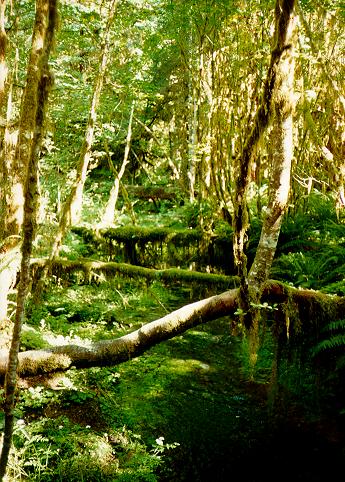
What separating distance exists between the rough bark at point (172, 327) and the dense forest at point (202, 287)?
17 mm

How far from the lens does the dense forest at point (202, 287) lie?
4469mm

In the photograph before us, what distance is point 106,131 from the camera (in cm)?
1381

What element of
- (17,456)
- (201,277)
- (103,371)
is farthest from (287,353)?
(17,456)

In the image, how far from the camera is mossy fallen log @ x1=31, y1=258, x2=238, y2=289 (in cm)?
568

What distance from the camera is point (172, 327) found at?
15.0ft

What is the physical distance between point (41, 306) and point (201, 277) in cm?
411

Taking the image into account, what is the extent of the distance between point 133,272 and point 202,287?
3.34ft

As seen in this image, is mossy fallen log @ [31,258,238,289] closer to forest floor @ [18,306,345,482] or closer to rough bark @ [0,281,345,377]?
rough bark @ [0,281,345,377]

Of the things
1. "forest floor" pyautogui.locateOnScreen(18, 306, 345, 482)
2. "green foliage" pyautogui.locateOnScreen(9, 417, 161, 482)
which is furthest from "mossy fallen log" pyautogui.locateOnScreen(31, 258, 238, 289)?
"green foliage" pyautogui.locateOnScreen(9, 417, 161, 482)

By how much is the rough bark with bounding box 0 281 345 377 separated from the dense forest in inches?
0.7

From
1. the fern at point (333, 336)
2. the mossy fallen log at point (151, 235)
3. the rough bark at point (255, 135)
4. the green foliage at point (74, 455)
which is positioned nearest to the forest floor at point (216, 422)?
the green foliage at point (74, 455)

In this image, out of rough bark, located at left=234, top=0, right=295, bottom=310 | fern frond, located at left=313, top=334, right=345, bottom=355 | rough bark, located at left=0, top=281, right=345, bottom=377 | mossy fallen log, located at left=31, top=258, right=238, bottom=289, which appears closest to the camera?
rough bark, located at left=0, top=281, right=345, bottom=377

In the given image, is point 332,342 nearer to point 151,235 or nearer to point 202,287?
point 202,287

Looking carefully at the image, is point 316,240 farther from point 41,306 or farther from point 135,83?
point 135,83
